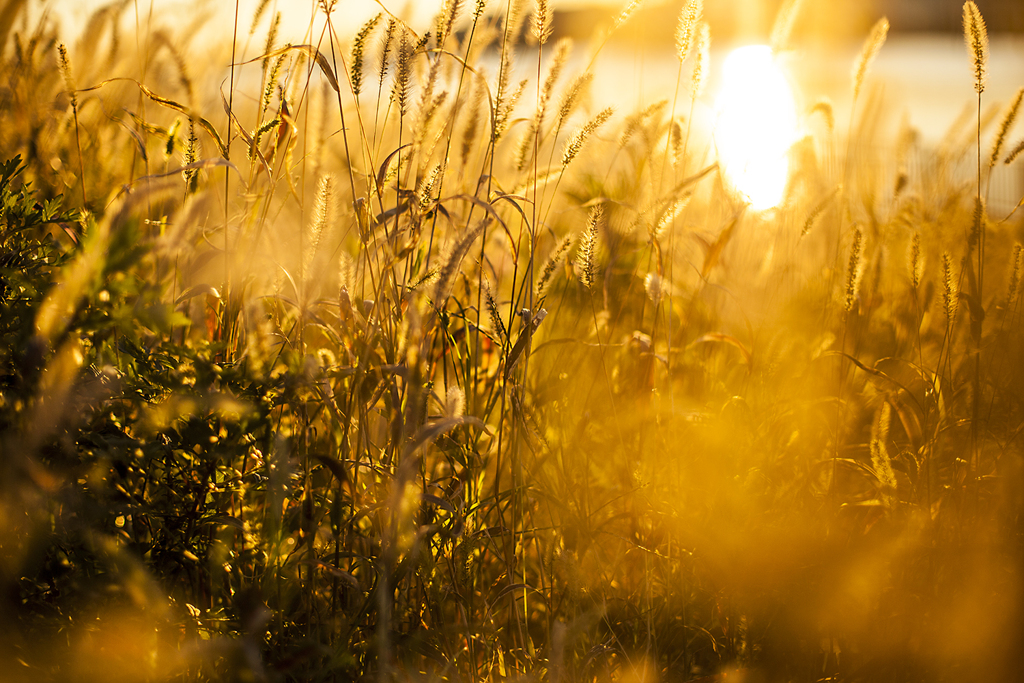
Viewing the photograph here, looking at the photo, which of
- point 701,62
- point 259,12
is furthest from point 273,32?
point 701,62

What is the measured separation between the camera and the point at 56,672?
681mm

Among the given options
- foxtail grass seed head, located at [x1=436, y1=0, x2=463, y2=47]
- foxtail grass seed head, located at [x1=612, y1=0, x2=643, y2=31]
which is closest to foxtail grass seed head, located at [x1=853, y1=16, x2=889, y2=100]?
foxtail grass seed head, located at [x1=612, y1=0, x2=643, y2=31]

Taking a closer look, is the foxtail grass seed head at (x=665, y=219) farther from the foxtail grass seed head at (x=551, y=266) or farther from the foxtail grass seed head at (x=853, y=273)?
the foxtail grass seed head at (x=853, y=273)

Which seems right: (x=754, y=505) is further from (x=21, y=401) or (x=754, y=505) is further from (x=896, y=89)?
(x=896, y=89)

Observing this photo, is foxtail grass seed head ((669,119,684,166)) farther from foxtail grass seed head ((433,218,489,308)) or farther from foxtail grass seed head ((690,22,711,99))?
foxtail grass seed head ((433,218,489,308))

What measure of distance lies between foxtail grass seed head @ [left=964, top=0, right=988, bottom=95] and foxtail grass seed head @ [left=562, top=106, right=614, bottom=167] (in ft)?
2.00

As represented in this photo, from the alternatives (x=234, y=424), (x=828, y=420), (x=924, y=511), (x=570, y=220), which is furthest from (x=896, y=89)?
(x=234, y=424)

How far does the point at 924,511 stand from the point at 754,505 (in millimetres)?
248

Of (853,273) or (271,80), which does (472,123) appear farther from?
(853,273)

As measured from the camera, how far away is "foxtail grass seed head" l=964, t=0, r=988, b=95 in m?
1.06

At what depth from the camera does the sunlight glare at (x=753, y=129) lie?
1464 millimetres

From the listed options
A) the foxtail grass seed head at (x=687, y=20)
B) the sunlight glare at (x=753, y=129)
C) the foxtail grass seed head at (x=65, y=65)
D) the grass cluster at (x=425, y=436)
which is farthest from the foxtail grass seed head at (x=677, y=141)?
the foxtail grass seed head at (x=65, y=65)

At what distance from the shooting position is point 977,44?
3.51ft

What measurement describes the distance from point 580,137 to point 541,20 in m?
0.16
